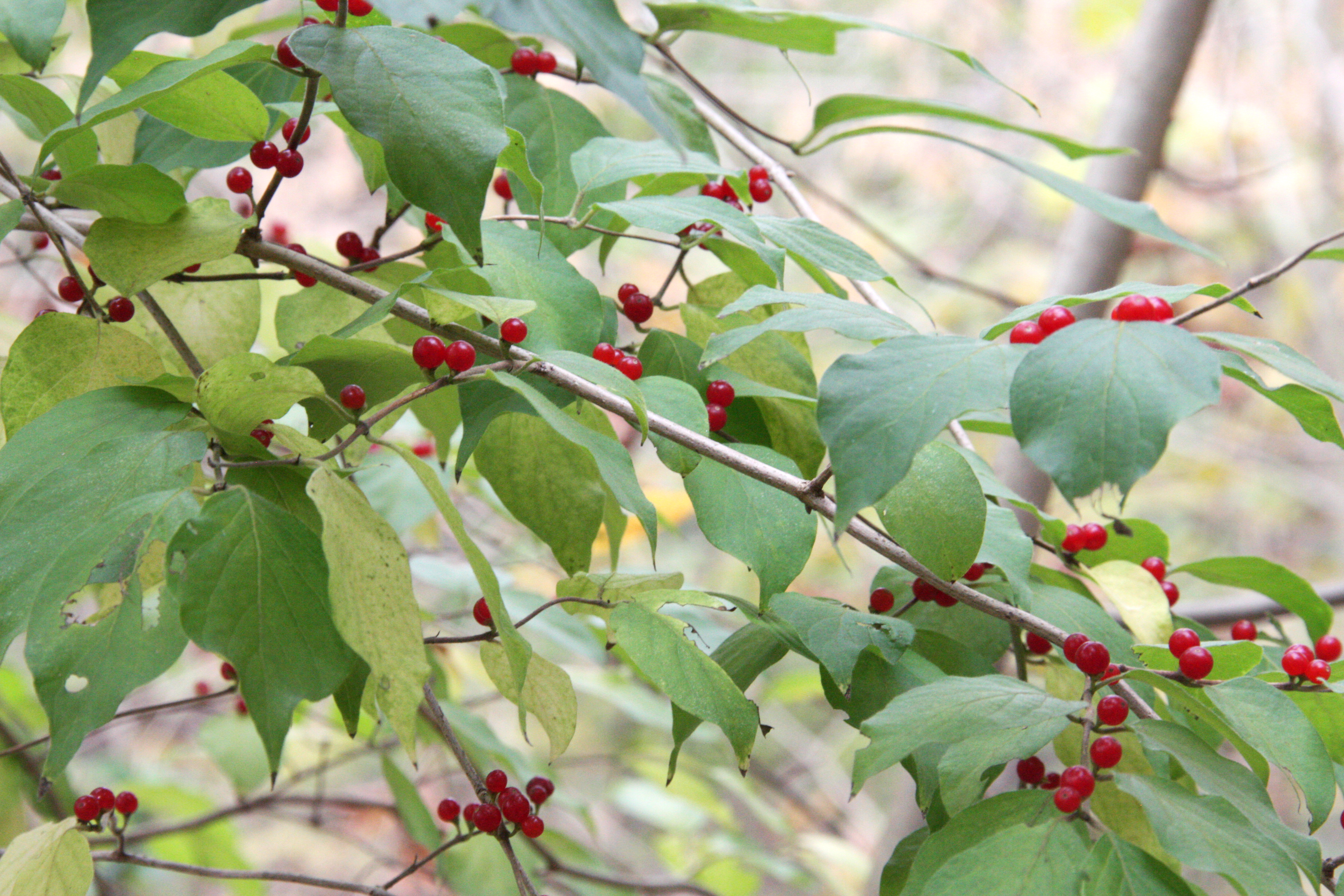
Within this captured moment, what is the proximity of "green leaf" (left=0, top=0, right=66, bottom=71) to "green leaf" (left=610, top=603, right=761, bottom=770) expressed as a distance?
1.22ft

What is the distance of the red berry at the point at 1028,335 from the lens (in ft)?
1.53

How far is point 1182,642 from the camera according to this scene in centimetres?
47

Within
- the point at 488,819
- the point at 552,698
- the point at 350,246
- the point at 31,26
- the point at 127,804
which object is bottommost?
the point at 127,804

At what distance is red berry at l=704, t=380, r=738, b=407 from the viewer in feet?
1.78

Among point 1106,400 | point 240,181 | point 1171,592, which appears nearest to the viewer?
point 1106,400

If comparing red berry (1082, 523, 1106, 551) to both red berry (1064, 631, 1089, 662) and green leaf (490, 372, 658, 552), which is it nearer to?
red berry (1064, 631, 1089, 662)

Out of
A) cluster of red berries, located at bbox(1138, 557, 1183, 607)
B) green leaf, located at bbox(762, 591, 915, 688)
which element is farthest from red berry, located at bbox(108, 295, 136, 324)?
cluster of red berries, located at bbox(1138, 557, 1183, 607)

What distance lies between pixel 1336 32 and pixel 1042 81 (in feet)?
3.05

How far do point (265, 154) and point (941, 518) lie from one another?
376 millimetres

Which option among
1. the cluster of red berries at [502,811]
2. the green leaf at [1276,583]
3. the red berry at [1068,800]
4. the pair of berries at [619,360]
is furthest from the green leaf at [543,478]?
the green leaf at [1276,583]

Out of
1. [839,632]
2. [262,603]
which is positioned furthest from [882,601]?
[262,603]

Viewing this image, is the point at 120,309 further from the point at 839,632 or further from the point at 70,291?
the point at 839,632

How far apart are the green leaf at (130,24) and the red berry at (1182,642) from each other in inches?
18.9

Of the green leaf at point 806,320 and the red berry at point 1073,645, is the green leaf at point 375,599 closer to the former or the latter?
the green leaf at point 806,320
